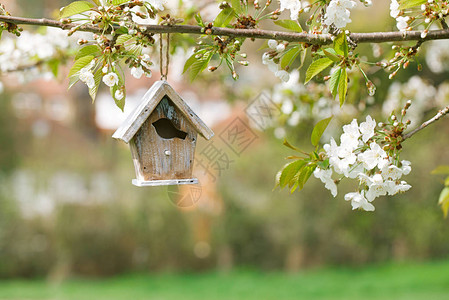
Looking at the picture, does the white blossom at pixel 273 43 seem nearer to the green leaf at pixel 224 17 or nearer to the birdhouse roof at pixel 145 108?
the green leaf at pixel 224 17

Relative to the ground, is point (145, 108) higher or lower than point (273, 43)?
lower

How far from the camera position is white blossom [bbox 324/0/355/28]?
119 centimetres

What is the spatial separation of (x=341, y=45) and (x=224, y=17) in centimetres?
27

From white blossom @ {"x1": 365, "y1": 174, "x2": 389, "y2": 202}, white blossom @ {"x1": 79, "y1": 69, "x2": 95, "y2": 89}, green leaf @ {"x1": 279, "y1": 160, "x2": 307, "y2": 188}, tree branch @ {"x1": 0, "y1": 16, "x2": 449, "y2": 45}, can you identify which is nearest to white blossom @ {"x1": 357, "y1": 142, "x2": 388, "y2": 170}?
white blossom @ {"x1": 365, "y1": 174, "x2": 389, "y2": 202}

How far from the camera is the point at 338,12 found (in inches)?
47.3

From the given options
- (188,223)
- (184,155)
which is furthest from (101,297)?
(184,155)

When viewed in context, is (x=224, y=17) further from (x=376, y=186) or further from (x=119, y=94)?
(x=376, y=186)

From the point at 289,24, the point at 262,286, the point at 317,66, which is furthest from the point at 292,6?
the point at 262,286

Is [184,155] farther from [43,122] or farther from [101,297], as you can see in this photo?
[43,122]

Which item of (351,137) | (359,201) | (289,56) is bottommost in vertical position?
(359,201)

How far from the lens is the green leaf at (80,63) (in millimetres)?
1231

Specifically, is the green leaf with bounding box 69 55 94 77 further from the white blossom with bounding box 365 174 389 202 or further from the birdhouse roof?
the white blossom with bounding box 365 174 389 202

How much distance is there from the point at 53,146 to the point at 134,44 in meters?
8.12

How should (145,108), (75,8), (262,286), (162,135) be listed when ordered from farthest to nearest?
(262,286), (162,135), (145,108), (75,8)
